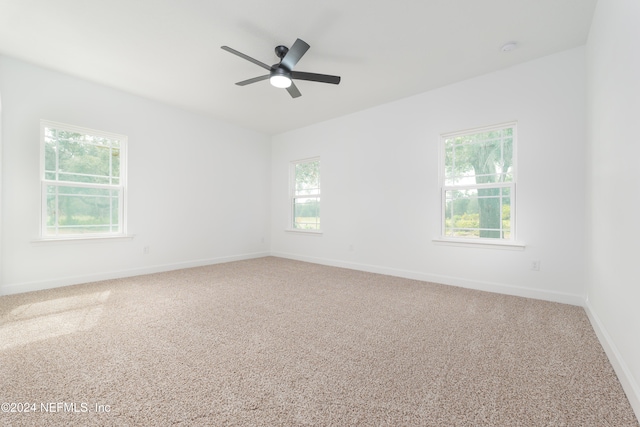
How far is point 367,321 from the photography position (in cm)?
246

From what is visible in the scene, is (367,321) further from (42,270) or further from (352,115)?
(42,270)

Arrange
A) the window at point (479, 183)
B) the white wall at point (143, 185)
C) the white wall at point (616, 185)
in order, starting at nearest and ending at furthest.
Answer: the white wall at point (616, 185)
the white wall at point (143, 185)
the window at point (479, 183)

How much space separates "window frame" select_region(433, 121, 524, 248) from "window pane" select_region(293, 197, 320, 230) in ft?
7.71

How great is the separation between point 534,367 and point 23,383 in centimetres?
295

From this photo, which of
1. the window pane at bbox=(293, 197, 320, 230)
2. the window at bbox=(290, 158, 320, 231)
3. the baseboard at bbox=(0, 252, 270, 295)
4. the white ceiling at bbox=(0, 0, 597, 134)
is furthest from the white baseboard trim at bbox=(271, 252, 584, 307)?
the white ceiling at bbox=(0, 0, 597, 134)

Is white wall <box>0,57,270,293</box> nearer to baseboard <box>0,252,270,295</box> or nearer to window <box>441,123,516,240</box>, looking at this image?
baseboard <box>0,252,270,295</box>

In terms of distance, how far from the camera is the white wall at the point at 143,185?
3.19m

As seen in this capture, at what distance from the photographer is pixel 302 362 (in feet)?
5.80

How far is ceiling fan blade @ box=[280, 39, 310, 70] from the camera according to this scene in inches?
95.8

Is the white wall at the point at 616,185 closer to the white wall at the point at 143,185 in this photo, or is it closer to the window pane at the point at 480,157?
the window pane at the point at 480,157

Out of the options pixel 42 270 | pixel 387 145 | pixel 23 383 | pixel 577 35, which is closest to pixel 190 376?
pixel 23 383

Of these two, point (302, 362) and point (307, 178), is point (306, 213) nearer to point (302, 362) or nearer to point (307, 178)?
point (307, 178)

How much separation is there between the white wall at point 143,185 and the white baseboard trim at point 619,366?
507cm

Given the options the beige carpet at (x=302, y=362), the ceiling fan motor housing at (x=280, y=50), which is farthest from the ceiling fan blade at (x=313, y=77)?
the beige carpet at (x=302, y=362)
